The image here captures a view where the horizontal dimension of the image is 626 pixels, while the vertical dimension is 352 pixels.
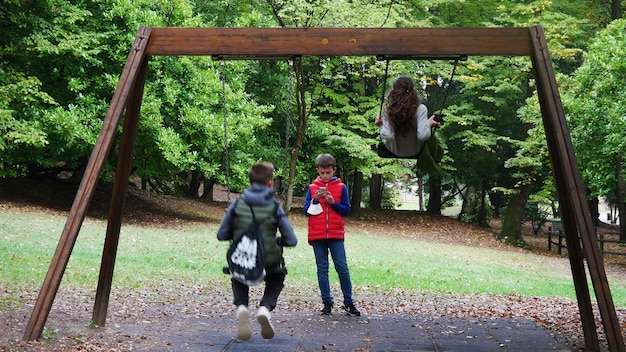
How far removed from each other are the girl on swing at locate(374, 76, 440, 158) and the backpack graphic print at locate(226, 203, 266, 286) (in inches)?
82.6

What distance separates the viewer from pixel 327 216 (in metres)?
8.87

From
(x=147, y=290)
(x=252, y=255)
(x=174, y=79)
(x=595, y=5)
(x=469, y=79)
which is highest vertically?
(x=595, y=5)

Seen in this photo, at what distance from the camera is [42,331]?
691cm

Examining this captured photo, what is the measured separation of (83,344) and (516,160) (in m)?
23.0

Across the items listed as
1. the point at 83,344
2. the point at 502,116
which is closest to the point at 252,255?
the point at 83,344

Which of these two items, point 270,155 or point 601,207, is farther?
point 601,207

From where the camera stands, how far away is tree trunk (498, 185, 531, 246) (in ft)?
99.3

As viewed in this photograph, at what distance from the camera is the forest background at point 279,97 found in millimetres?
21406

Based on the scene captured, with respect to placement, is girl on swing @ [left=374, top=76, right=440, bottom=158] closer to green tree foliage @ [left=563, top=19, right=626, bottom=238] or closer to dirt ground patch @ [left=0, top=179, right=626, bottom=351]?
dirt ground patch @ [left=0, top=179, right=626, bottom=351]

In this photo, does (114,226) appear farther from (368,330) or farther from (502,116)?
(502,116)

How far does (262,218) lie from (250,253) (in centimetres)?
32

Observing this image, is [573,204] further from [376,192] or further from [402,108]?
[376,192]

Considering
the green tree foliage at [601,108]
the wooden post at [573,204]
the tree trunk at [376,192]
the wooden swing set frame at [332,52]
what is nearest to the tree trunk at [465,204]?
the tree trunk at [376,192]

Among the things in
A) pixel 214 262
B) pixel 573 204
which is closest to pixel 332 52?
pixel 573 204
